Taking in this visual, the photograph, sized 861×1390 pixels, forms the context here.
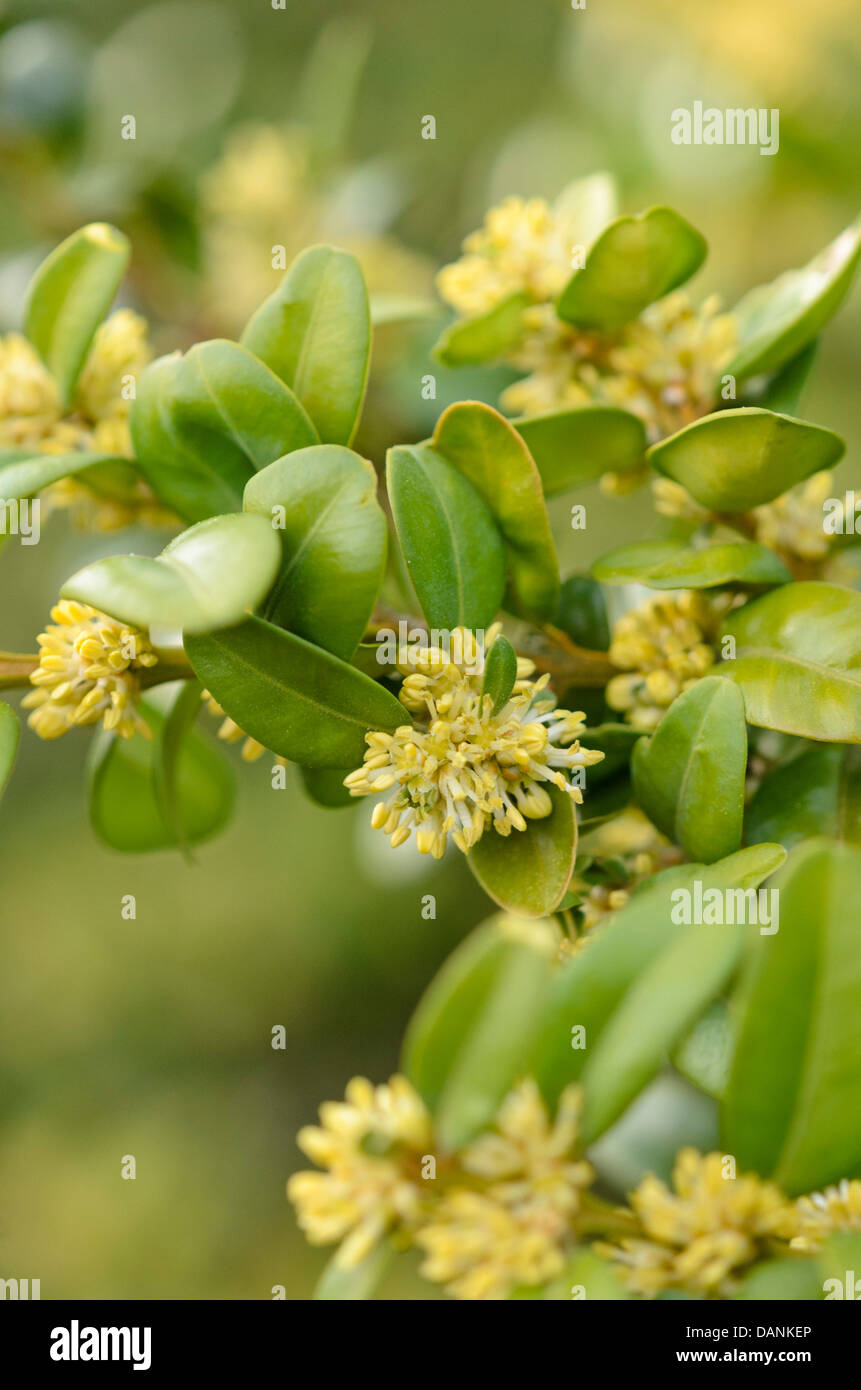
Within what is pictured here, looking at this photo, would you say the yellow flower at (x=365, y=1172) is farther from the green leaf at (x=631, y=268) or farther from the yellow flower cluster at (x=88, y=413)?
the green leaf at (x=631, y=268)

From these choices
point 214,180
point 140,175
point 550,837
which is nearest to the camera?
point 550,837

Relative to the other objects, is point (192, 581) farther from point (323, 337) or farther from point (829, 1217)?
point (829, 1217)

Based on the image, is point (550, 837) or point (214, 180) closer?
point (550, 837)

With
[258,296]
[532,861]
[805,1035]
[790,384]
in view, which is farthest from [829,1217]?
[258,296]

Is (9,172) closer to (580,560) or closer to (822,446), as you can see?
(580,560)

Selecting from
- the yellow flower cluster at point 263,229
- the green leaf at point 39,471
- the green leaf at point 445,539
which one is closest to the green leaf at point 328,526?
the green leaf at point 445,539

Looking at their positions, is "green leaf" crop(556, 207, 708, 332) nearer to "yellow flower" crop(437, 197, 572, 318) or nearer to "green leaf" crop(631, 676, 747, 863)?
"yellow flower" crop(437, 197, 572, 318)

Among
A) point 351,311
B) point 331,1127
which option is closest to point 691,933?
point 331,1127

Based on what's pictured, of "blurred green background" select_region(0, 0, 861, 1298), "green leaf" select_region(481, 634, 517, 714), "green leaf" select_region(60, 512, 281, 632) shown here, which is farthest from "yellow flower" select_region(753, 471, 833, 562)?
"blurred green background" select_region(0, 0, 861, 1298)
